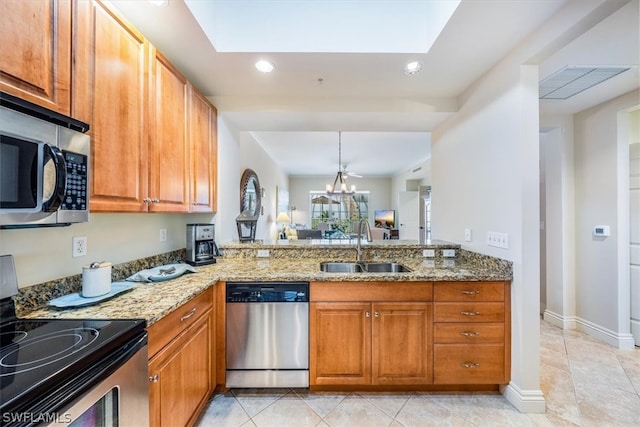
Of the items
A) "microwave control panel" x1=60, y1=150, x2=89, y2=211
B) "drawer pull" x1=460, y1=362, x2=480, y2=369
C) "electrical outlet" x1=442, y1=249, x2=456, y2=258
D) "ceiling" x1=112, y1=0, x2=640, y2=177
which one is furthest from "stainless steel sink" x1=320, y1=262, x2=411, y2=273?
"microwave control panel" x1=60, y1=150, x2=89, y2=211

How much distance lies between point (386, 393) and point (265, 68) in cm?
256

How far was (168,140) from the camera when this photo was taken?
1.76m

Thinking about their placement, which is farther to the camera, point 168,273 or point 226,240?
point 226,240

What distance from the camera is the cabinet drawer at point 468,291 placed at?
1904 mm

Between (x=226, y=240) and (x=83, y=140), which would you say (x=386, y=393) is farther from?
(x=83, y=140)

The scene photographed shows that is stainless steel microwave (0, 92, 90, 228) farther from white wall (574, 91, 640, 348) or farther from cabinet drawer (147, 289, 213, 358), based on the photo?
white wall (574, 91, 640, 348)

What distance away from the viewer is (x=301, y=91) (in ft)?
7.94

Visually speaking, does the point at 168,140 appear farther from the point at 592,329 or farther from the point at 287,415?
the point at 592,329

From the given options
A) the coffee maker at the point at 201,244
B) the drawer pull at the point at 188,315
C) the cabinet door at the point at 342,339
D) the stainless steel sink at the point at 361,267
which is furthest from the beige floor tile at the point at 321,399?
the coffee maker at the point at 201,244

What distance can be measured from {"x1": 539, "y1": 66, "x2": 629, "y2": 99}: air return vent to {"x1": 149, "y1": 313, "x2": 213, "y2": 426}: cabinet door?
10.5ft

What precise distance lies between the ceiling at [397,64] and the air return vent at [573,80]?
83mm

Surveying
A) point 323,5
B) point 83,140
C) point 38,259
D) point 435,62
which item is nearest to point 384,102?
point 435,62

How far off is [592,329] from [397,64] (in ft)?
10.9

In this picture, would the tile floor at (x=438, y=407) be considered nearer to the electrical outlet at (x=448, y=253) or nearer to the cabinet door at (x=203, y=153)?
the electrical outlet at (x=448, y=253)
